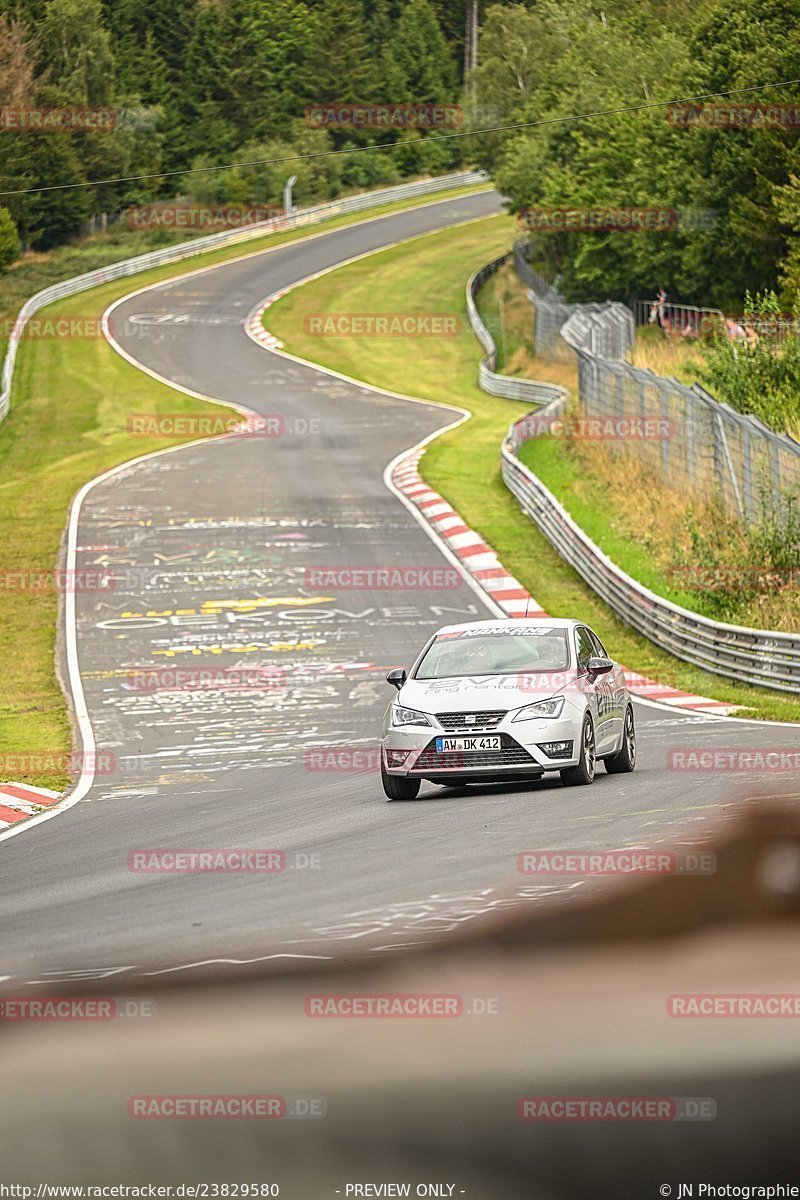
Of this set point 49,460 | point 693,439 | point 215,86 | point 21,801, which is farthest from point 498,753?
point 215,86

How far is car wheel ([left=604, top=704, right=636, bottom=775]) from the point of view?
49.7 feet

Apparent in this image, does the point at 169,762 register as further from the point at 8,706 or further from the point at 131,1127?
the point at 131,1127

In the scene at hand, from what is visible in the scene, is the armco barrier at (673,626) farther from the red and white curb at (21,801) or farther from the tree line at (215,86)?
the tree line at (215,86)

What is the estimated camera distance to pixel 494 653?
14.9 m

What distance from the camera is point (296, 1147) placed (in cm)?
593

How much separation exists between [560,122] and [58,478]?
94.9 ft

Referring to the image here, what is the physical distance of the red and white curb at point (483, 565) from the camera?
842 inches

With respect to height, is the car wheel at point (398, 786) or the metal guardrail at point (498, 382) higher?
the car wheel at point (398, 786)

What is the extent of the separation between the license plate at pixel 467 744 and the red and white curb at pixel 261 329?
166 feet

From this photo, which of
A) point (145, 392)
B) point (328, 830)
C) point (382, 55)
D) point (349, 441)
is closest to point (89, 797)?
point (328, 830)

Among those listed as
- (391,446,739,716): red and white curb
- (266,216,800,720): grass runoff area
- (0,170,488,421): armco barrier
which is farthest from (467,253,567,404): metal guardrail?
(0,170,488,421): armco barrier

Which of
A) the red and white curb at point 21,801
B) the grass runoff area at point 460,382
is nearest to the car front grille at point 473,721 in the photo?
the red and white curb at point 21,801

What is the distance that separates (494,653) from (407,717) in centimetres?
145

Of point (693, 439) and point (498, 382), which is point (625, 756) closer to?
point (693, 439)
